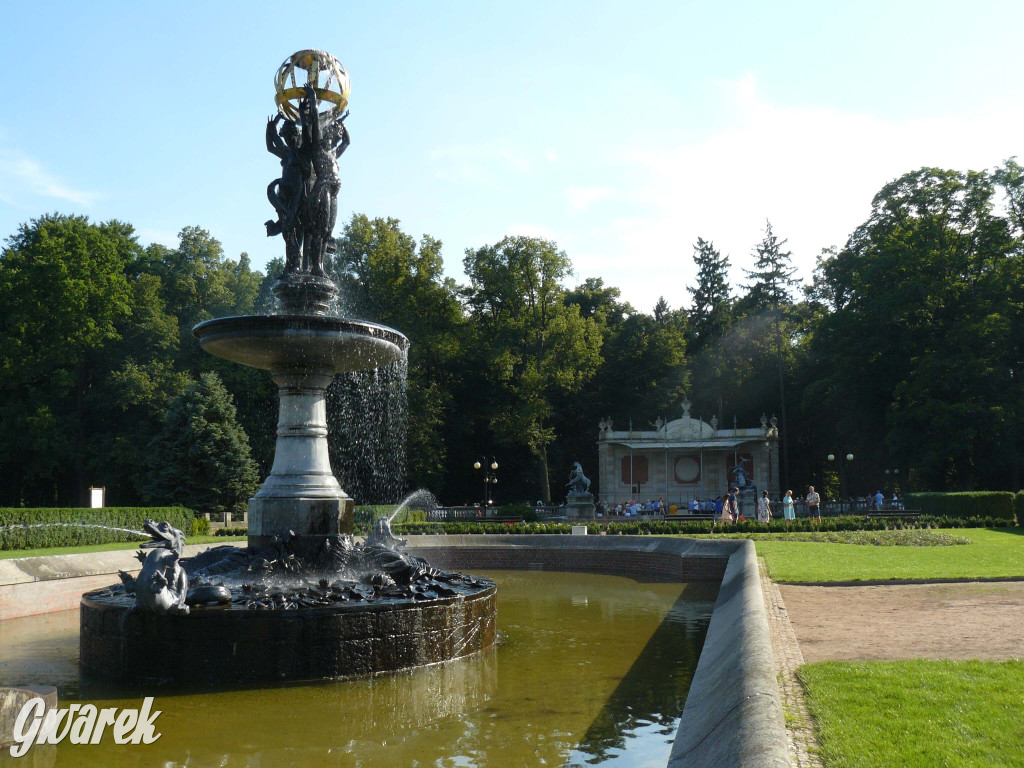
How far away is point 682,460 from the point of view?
50.0 meters

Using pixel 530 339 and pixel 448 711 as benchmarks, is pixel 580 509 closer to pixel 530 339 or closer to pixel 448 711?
pixel 530 339

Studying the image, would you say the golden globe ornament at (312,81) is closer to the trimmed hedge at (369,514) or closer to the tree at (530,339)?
the trimmed hedge at (369,514)

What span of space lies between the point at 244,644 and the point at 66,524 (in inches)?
563

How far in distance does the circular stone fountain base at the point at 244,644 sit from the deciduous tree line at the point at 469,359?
29230mm

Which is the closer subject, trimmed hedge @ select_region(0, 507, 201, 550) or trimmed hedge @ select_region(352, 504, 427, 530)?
trimmed hedge @ select_region(0, 507, 201, 550)

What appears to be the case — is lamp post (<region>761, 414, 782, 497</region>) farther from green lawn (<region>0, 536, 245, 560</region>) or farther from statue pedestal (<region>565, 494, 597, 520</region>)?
green lawn (<region>0, 536, 245, 560</region>)

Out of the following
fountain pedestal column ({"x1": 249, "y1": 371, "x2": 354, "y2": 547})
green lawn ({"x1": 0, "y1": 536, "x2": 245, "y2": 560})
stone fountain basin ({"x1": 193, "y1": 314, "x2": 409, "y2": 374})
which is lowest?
green lawn ({"x1": 0, "y1": 536, "x2": 245, "y2": 560})

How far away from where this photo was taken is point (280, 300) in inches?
483

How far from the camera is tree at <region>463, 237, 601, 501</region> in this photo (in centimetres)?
4572

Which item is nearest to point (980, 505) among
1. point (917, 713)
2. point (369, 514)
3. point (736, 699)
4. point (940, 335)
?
point (940, 335)

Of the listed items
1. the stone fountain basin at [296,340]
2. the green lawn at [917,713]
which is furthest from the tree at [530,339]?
the green lawn at [917,713]

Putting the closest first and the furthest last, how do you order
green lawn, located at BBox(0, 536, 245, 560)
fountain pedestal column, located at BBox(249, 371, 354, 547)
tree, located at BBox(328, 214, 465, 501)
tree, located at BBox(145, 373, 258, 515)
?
fountain pedestal column, located at BBox(249, 371, 354, 547) → green lawn, located at BBox(0, 536, 245, 560) → tree, located at BBox(145, 373, 258, 515) → tree, located at BBox(328, 214, 465, 501)

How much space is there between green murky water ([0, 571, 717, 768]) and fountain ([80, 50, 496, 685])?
40cm

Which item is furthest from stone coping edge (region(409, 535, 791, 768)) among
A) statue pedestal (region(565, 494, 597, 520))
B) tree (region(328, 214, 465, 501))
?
tree (region(328, 214, 465, 501))
